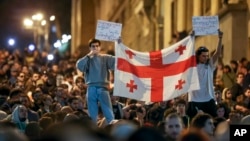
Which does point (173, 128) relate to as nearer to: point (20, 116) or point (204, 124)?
point (204, 124)

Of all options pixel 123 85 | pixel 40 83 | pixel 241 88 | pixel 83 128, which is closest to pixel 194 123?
pixel 83 128

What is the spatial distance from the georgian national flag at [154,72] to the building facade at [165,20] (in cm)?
1017

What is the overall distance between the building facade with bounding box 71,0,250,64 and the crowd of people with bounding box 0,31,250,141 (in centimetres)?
259

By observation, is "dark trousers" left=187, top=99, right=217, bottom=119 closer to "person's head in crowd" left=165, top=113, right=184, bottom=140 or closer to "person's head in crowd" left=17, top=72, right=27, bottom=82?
"person's head in crowd" left=165, top=113, right=184, bottom=140

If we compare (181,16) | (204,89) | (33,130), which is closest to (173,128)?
(33,130)

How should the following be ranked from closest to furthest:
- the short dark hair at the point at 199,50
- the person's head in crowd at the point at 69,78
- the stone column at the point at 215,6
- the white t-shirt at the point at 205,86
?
the short dark hair at the point at 199,50
the white t-shirt at the point at 205,86
the person's head in crowd at the point at 69,78
the stone column at the point at 215,6

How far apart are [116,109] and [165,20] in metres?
21.0

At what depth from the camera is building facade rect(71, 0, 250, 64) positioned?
93.2 ft

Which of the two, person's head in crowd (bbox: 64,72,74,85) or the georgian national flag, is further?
person's head in crowd (bbox: 64,72,74,85)

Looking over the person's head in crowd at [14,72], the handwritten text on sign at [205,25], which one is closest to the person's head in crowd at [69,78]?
the person's head in crowd at [14,72]

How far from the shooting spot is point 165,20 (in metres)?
39.6

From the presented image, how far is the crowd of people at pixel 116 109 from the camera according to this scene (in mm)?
7043

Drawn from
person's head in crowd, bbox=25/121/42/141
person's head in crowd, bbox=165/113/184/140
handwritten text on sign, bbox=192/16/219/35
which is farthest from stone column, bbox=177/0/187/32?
person's head in crowd, bbox=165/113/184/140

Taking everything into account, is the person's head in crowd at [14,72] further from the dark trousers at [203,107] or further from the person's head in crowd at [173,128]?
the person's head in crowd at [173,128]
